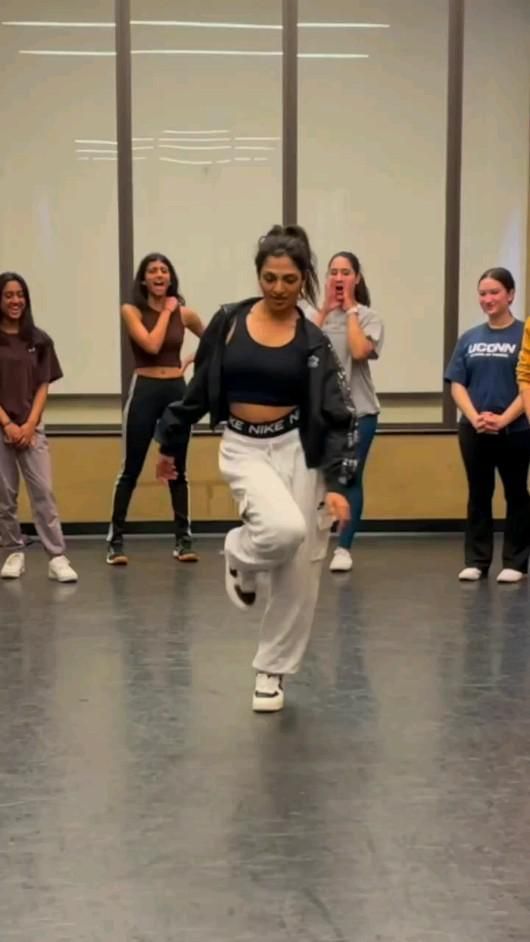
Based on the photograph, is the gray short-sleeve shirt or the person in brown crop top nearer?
the gray short-sleeve shirt

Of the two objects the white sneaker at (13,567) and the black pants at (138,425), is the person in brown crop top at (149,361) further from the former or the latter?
the white sneaker at (13,567)

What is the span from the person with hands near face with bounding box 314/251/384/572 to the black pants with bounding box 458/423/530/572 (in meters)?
0.51

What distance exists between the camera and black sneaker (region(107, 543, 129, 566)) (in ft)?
20.0

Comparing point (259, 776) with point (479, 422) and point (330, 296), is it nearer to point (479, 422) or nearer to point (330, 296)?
point (479, 422)

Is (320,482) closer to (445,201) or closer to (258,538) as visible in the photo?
(258,538)

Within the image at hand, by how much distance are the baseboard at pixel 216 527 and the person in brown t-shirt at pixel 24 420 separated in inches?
54.9

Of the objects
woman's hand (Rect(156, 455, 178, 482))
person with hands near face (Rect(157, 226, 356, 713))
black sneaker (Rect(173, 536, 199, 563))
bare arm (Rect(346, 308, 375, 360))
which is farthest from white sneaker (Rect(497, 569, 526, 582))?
woman's hand (Rect(156, 455, 178, 482))

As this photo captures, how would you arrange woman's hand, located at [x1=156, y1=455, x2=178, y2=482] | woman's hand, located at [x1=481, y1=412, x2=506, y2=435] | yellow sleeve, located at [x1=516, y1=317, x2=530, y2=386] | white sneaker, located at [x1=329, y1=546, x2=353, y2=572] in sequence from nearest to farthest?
woman's hand, located at [x1=156, y1=455, x2=178, y2=482] < yellow sleeve, located at [x1=516, y1=317, x2=530, y2=386] < woman's hand, located at [x1=481, y1=412, x2=506, y2=435] < white sneaker, located at [x1=329, y1=546, x2=353, y2=572]

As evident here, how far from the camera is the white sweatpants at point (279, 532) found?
3412mm

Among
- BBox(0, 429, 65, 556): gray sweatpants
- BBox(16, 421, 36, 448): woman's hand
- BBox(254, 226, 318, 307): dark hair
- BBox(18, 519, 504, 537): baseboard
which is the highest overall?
BBox(254, 226, 318, 307): dark hair

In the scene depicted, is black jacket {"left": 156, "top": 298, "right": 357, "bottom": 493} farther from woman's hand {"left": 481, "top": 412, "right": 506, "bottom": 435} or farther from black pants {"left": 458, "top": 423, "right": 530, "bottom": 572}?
black pants {"left": 458, "top": 423, "right": 530, "bottom": 572}

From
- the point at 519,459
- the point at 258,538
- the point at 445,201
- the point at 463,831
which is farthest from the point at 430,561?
the point at 463,831

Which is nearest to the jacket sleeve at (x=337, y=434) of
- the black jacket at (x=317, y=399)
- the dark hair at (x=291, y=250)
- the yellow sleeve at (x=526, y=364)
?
the black jacket at (x=317, y=399)

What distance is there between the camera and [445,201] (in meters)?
7.30
